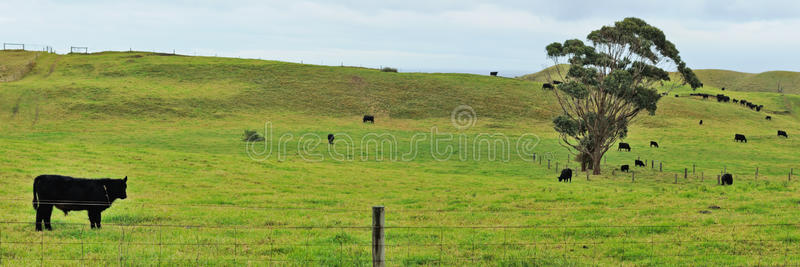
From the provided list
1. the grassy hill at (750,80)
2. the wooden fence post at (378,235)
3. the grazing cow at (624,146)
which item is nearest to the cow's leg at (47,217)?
→ the wooden fence post at (378,235)

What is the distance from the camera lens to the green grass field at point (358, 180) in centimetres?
1229

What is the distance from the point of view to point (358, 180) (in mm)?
31562

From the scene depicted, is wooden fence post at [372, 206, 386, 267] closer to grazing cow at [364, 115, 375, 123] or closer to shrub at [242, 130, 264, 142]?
shrub at [242, 130, 264, 142]

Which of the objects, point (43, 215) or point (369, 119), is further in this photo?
point (369, 119)

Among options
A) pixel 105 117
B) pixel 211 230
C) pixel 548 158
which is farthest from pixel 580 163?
pixel 105 117

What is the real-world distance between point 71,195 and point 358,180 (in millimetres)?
18997

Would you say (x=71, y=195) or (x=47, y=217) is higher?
(x=71, y=195)

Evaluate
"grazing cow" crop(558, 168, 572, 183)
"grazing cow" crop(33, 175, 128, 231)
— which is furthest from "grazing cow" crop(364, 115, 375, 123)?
"grazing cow" crop(33, 175, 128, 231)

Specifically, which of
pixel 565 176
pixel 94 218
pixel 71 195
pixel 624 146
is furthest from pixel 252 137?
pixel 71 195

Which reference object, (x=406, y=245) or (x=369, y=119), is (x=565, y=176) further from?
(x=369, y=119)

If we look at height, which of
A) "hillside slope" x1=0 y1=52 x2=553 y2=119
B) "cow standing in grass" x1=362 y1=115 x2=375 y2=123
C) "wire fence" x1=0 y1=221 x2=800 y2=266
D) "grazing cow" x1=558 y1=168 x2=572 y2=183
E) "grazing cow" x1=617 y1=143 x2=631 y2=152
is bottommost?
"grazing cow" x1=558 y1=168 x2=572 y2=183

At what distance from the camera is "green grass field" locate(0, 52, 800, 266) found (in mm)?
12289

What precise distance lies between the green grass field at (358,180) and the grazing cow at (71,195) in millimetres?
621

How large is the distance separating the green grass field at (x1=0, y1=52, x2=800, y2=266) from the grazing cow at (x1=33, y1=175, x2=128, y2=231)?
62 centimetres
